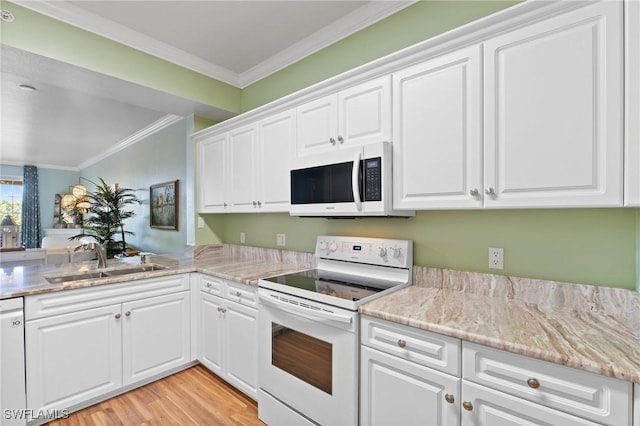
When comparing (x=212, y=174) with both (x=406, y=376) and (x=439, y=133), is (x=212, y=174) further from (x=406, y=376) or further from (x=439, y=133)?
(x=406, y=376)

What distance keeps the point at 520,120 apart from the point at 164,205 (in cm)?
414

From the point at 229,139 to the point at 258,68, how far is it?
797 mm

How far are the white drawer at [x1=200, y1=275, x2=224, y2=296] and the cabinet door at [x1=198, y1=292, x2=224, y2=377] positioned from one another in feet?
0.14

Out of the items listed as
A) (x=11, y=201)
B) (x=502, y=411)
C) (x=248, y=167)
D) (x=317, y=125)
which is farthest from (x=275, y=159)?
(x=11, y=201)

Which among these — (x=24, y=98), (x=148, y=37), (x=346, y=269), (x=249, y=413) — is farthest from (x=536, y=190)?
(x=24, y=98)

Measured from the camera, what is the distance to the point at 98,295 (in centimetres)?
210

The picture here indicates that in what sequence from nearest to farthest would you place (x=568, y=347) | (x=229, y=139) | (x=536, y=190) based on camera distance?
(x=568, y=347) < (x=536, y=190) < (x=229, y=139)

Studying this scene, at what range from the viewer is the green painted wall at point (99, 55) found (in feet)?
6.46

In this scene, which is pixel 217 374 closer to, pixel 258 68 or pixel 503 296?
pixel 503 296

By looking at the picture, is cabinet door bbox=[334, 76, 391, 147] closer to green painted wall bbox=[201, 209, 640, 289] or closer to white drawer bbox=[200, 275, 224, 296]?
green painted wall bbox=[201, 209, 640, 289]

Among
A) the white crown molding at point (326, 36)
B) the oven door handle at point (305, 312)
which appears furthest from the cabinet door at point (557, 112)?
the white crown molding at point (326, 36)

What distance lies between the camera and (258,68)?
2.97 m

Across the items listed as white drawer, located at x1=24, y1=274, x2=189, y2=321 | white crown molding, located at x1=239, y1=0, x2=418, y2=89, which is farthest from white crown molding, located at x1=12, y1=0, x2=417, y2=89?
white drawer, located at x1=24, y1=274, x2=189, y2=321

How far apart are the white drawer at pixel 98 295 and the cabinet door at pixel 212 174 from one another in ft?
2.59
